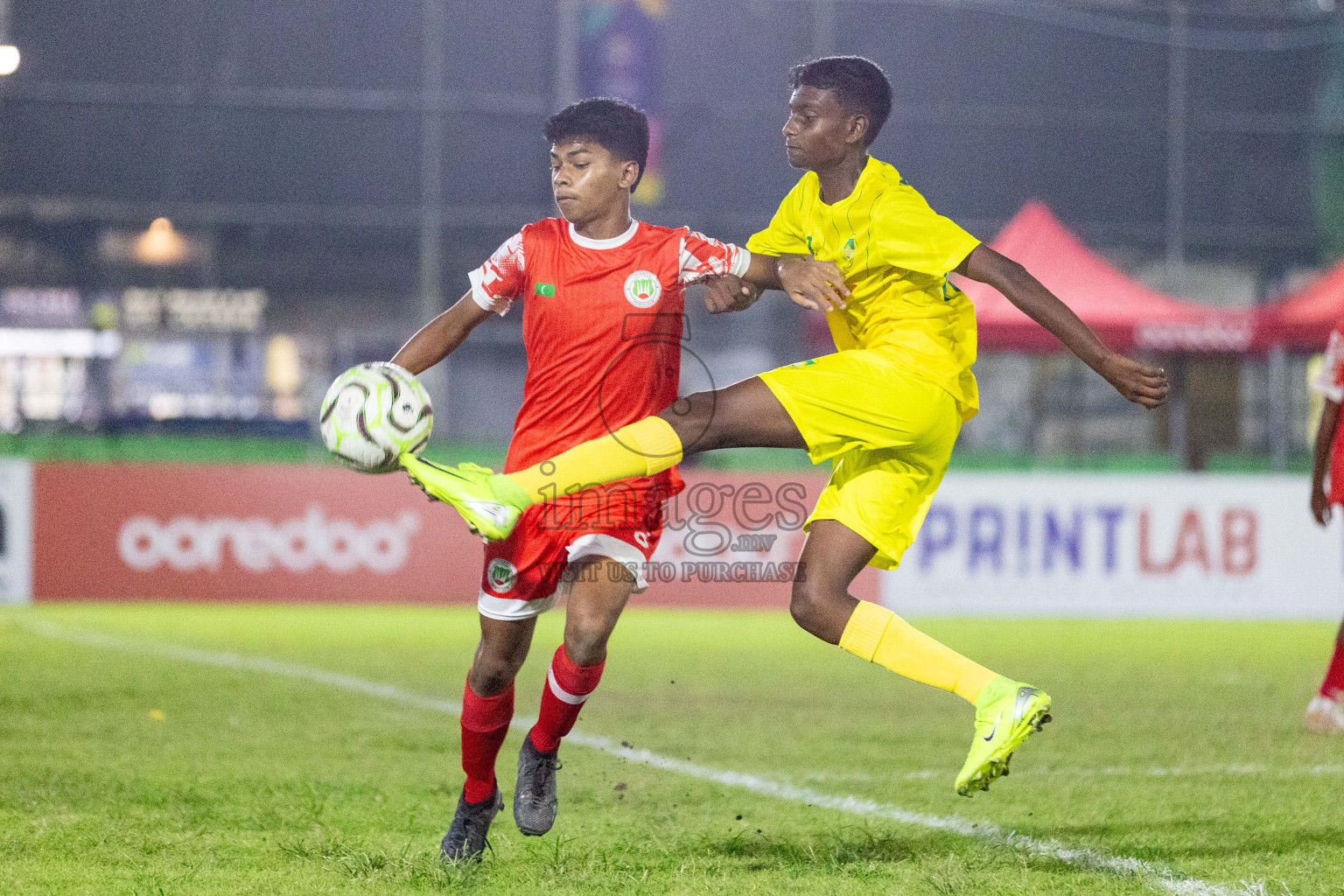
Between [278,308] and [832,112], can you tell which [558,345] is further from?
[278,308]

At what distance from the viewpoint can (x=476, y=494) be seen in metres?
3.67

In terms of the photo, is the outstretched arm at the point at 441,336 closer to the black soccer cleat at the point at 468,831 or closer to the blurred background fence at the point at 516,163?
the black soccer cleat at the point at 468,831

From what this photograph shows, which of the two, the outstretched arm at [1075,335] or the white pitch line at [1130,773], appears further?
the white pitch line at [1130,773]

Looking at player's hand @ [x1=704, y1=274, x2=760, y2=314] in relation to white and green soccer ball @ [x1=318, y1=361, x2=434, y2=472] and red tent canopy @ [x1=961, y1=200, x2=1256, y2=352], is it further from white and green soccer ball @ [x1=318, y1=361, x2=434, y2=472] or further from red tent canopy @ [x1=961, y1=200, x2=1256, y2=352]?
red tent canopy @ [x1=961, y1=200, x2=1256, y2=352]

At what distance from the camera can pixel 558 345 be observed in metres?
4.20

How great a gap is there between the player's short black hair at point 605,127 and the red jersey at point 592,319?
23 cm

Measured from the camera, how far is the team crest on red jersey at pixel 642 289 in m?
4.16

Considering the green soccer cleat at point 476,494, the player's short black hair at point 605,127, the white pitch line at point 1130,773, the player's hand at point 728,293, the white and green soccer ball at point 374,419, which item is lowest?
the white pitch line at point 1130,773

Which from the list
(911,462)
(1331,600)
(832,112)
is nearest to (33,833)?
(911,462)

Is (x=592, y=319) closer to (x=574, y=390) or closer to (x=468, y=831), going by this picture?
(x=574, y=390)

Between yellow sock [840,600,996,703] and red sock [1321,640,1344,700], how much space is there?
3482mm

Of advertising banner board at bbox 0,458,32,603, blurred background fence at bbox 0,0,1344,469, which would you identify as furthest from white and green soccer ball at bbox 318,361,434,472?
blurred background fence at bbox 0,0,1344,469

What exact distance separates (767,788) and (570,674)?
142cm

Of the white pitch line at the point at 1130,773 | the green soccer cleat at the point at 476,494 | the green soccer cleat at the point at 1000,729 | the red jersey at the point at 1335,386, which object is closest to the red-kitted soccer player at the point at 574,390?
the green soccer cleat at the point at 476,494
